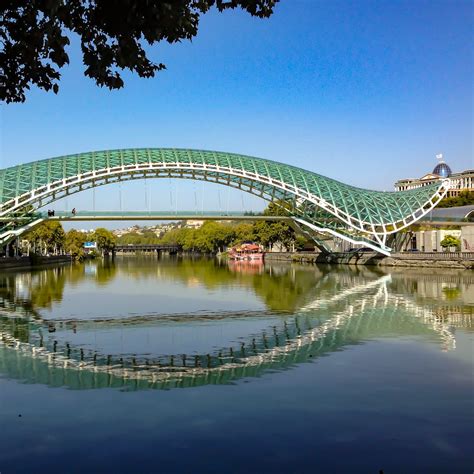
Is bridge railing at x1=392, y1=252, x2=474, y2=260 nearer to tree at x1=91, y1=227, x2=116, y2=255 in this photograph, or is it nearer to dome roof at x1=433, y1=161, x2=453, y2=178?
dome roof at x1=433, y1=161, x2=453, y2=178

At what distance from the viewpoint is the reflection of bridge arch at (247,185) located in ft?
207

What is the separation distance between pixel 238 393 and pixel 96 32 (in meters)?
6.73

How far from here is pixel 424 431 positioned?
30.3 ft

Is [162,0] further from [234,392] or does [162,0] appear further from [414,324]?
[414,324]

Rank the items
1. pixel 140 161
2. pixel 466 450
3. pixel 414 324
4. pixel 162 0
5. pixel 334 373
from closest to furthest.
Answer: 1. pixel 162 0
2. pixel 466 450
3. pixel 334 373
4. pixel 414 324
5. pixel 140 161

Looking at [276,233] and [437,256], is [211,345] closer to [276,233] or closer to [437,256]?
[437,256]

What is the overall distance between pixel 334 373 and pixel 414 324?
8281mm

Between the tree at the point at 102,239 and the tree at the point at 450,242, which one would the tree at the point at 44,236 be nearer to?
the tree at the point at 450,242

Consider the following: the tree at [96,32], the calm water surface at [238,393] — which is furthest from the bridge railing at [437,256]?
the tree at [96,32]

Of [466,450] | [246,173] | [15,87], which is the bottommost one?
[466,450]

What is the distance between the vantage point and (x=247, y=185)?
69.8 m

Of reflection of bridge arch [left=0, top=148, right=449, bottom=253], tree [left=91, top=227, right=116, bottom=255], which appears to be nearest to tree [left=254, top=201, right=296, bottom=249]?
reflection of bridge arch [left=0, top=148, right=449, bottom=253]

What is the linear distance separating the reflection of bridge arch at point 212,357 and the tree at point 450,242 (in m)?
48.6

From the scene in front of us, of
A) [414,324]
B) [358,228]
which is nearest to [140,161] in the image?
[358,228]
